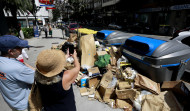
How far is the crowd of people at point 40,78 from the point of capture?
1.22 metres

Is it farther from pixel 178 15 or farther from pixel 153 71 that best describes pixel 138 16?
pixel 153 71

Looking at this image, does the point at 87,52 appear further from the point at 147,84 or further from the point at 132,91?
the point at 147,84

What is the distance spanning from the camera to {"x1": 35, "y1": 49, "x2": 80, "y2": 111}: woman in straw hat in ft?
3.89

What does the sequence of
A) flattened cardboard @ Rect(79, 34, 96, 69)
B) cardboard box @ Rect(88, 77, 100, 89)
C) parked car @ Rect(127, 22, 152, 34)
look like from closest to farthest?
cardboard box @ Rect(88, 77, 100, 89), flattened cardboard @ Rect(79, 34, 96, 69), parked car @ Rect(127, 22, 152, 34)

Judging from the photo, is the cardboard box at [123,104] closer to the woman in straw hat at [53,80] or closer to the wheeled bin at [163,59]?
the wheeled bin at [163,59]

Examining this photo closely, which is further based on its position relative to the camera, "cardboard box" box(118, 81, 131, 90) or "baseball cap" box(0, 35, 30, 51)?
"cardboard box" box(118, 81, 131, 90)

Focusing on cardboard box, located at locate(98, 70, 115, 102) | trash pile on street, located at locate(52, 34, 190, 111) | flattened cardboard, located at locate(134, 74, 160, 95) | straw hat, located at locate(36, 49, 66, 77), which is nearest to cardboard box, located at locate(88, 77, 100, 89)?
trash pile on street, located at locate(52, 34, 190, 111)

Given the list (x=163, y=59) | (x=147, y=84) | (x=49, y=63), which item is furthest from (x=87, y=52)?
(x=49, y=63)

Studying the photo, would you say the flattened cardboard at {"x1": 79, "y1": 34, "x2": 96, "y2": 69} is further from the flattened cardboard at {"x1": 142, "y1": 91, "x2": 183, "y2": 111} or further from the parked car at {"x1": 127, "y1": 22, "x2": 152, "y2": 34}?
the parked car at {"x1": 127, "y1": 22, "x2": 152, "y2": 34}

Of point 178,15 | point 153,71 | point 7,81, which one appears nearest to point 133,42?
point 153,71

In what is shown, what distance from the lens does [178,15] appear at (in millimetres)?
17000

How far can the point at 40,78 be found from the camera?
1.25 metres

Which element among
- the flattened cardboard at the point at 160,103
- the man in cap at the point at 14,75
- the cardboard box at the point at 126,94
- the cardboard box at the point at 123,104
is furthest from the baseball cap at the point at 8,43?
the flattened cardboard at the point at 160,103

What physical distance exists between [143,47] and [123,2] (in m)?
25.0
